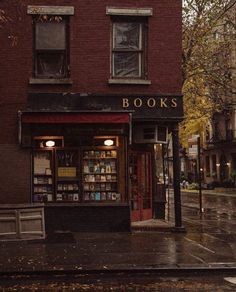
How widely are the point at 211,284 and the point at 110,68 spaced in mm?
8266

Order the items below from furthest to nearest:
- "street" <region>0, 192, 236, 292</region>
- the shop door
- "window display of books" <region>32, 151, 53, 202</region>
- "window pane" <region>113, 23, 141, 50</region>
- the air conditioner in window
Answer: the shop door, the air conditioner in window, "window pane" <region>113, 23, 141, 50</region>, "window display of books" <region>32, 151, 53, 202</region>, "street" <region>0, 192, 236, 292</region>

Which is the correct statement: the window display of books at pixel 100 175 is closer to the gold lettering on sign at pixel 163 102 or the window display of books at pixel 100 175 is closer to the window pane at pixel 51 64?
the gold lettering on sign at pixel 163 102

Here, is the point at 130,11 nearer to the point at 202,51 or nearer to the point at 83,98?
the point at 83,98

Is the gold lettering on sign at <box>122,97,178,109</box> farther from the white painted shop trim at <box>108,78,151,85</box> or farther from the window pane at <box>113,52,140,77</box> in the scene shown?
the window pane at <box>113,52,140,77</box>

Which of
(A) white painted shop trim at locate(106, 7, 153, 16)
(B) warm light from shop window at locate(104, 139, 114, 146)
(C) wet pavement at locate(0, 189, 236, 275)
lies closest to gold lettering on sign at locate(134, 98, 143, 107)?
(B) warm light from shop window at locate(104, 139, 114, 146)

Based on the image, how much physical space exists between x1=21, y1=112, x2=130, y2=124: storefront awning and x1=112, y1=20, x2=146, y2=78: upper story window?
162 centimetres

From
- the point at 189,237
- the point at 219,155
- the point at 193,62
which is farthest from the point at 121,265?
the point at 219,155

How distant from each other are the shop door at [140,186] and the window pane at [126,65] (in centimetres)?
263

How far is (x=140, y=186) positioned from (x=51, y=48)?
5.24 meters

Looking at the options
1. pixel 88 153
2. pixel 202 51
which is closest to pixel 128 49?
pixel 88 153

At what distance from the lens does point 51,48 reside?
16.5 m

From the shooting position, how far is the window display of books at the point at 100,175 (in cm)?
1666

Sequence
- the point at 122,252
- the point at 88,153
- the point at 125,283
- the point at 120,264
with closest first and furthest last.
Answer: the point at 125,283 → the point at 120,264 → the point at 122,252 → the point at 88,153

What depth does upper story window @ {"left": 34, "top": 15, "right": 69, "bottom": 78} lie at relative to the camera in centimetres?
1641
